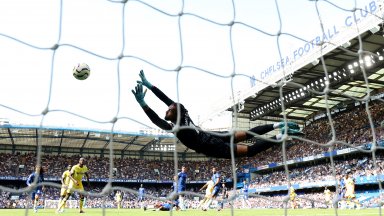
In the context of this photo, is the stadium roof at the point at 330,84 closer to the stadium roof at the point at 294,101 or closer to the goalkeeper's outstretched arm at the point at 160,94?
the stadium roof at the point at 294,101

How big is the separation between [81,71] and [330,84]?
863 inches

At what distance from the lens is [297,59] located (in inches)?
954

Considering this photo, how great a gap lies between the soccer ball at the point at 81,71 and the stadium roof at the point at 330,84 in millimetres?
12389

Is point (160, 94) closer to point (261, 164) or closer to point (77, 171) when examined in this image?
point (77, 171)

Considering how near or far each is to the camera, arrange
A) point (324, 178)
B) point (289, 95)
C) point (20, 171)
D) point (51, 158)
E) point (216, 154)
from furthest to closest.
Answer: point (51, 158) → point (20, 171) → point (289, 95) → point (324, 178) → point (216, 154)

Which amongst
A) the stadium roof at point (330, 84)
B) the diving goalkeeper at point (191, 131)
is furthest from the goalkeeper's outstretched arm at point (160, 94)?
the stadium roof at point (330, 84)

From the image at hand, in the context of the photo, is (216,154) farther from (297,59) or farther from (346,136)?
(346,136)

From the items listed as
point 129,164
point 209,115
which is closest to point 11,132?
point 129,164

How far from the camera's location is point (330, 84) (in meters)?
25.6

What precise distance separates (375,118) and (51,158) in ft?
95.9

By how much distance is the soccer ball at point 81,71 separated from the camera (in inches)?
266

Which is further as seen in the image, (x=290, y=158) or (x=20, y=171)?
(x=20, y=171)

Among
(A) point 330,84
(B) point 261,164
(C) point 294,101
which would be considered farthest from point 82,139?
(A) point 330,84

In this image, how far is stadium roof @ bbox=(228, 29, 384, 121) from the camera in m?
21.8
